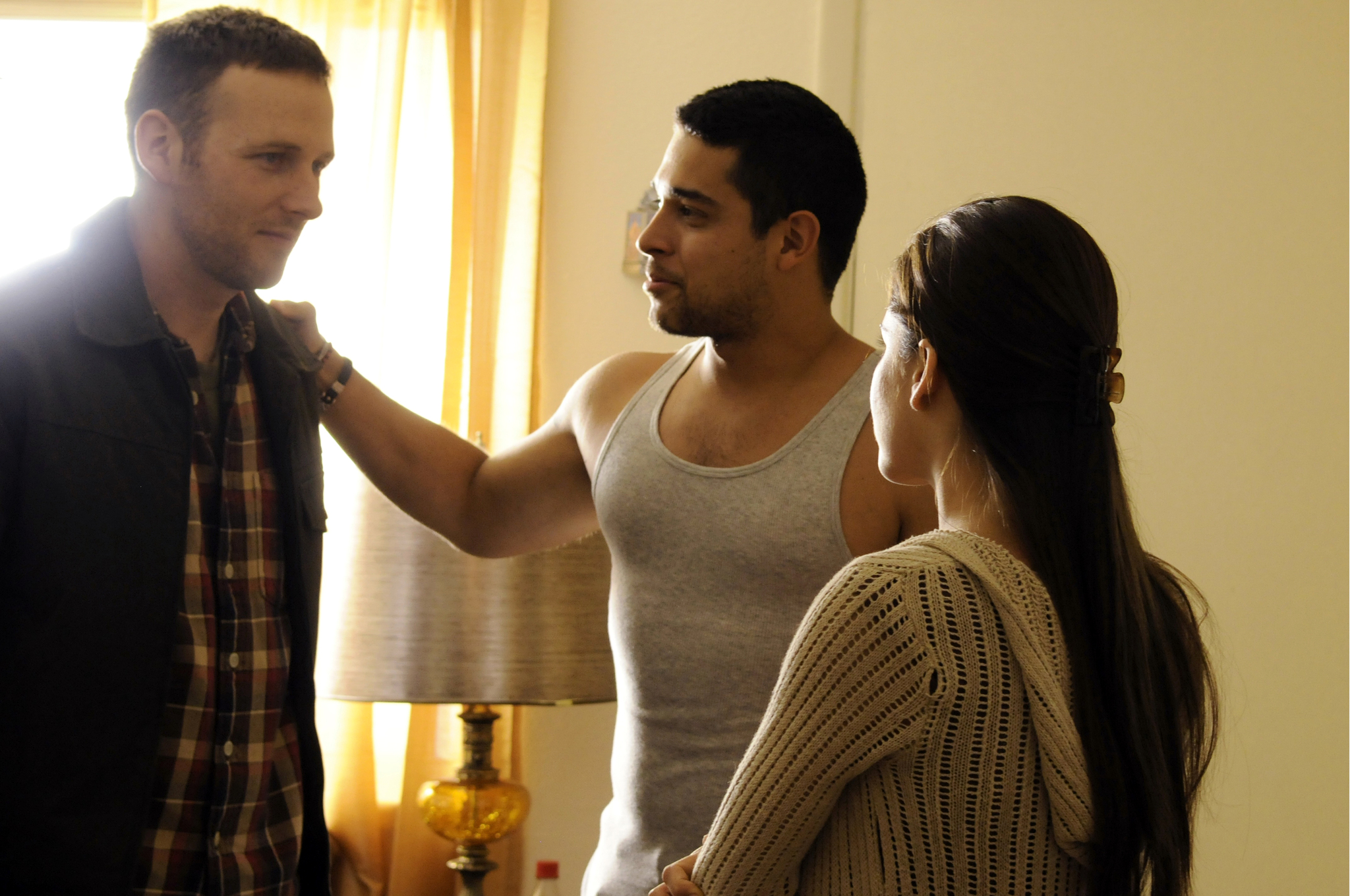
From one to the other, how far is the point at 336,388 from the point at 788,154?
2.49ft

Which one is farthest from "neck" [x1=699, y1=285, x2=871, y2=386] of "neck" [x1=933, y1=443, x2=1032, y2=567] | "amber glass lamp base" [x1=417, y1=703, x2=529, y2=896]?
"amber glass lamp base" [x1=417, y1=703, x2=529, y2=896]

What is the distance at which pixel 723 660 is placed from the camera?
1428mm

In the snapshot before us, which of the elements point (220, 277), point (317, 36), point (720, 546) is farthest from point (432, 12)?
point (720, 546)

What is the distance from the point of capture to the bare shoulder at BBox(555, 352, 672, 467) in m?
1.70

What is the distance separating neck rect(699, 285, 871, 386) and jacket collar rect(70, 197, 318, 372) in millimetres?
753

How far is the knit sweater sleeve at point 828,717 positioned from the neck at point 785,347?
73 centimetres

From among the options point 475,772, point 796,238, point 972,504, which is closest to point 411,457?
point 796,238

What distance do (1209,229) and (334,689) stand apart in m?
2.00

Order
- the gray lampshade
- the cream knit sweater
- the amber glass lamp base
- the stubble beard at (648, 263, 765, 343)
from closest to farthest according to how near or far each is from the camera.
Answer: the cream knit sweater < the stubble beard at (648, 263, 765, 343) < the gray lampshade < the amber glass lamp base

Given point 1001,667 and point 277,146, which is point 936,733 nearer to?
point 1001,667

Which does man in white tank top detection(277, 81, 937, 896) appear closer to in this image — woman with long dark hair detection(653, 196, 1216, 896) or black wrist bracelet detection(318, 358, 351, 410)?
black wrist bracelet detection(318, 358, 351, 410)

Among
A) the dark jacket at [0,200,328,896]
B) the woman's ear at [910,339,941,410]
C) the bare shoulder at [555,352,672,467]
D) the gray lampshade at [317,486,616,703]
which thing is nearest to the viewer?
the woman's ear at [910,339,941,410]

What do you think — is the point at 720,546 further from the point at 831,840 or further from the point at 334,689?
the point at 334,689

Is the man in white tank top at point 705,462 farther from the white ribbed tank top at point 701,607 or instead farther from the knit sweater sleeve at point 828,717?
the knit sweater sleeve at point 828,717
